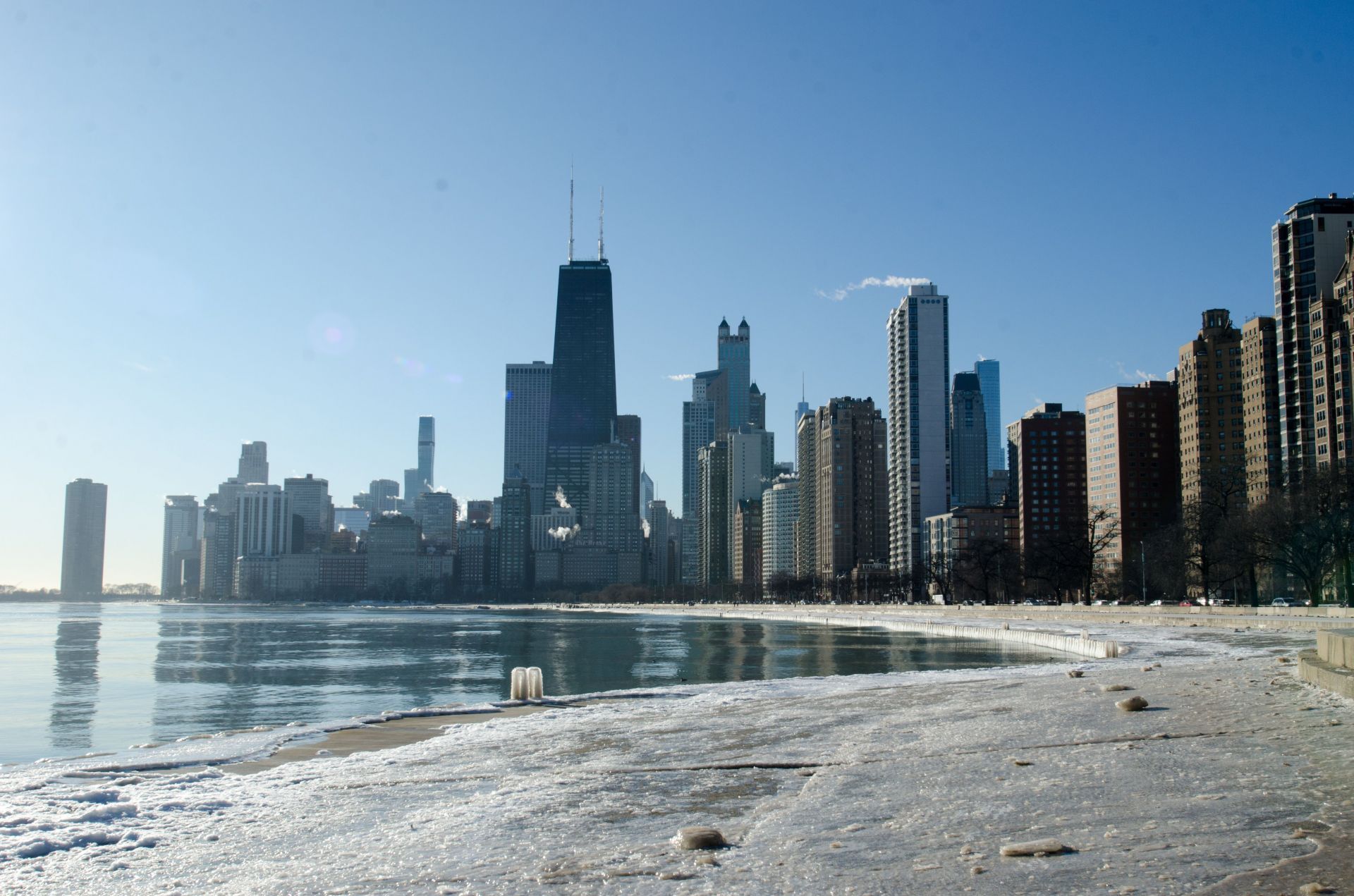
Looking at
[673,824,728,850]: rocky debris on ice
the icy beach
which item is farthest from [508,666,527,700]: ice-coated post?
[673,824,728,850]: rocky debris on ice

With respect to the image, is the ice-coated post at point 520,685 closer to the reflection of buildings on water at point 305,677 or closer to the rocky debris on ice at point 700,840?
the reflection of buildings on water at point 305,677

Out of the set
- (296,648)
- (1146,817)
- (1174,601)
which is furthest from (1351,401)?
(1146,817)

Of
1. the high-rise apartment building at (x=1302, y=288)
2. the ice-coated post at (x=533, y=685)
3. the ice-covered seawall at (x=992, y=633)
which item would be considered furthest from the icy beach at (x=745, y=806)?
the high-rise apartment building at (x=1302, y=288)

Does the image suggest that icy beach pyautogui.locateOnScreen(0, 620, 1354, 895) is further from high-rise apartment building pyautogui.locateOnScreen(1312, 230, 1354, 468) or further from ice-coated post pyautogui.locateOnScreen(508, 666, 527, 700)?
high-rise apartment building pyautogui.locateOnScreen(1312, 230, 1354, 468)

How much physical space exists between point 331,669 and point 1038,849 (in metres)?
51.9

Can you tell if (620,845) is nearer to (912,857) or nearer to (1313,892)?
(912,857)

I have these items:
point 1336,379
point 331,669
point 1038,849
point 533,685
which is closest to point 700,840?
point 1038,849

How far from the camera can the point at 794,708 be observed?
24.5 metres

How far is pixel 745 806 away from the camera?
12.6m

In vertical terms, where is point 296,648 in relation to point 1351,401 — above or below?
below

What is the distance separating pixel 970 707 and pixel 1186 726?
6127mm

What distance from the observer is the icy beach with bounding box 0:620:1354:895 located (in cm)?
916

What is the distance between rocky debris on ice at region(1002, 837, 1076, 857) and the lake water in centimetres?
2073

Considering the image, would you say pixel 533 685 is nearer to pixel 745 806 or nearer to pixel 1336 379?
pixel 745 806
